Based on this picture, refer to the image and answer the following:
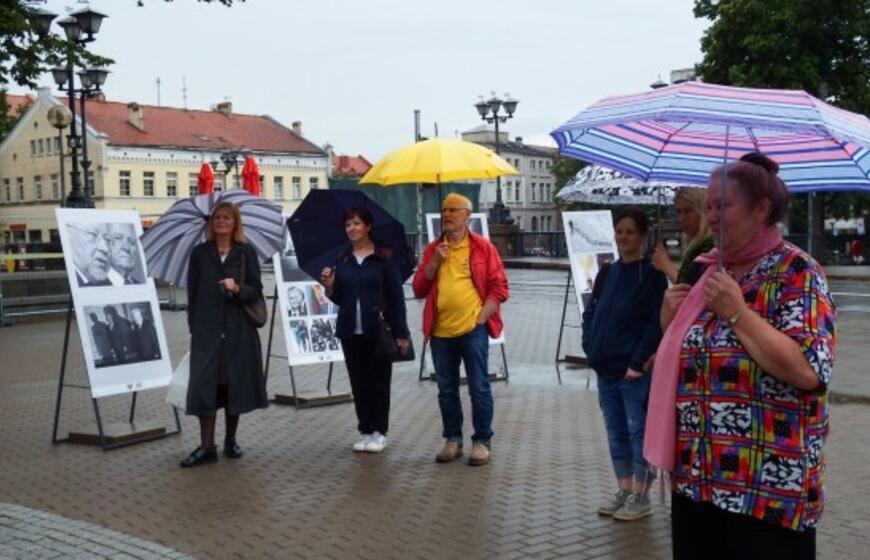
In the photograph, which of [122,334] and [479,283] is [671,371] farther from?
[122,334]

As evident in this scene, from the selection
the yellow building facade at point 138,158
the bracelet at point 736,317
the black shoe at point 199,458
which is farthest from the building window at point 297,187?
the bracelet at point 736,317

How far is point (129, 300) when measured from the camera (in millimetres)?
8422

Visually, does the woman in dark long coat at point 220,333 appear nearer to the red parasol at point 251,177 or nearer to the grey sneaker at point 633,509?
the grey sneaker at point 633,509

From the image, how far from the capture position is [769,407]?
280 centimetres

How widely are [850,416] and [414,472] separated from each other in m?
4.45

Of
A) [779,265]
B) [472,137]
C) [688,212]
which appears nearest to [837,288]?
[688,212]

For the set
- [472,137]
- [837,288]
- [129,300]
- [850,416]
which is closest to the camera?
[129,300]

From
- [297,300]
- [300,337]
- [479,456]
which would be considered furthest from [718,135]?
[297,300]

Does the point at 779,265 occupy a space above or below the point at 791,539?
above

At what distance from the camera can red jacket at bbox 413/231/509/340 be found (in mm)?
7133

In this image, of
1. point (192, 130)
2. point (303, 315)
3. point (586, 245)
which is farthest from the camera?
point (192, 130)

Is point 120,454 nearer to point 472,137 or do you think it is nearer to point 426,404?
point 426,404

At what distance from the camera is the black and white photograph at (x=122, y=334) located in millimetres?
8102

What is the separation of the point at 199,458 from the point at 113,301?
176 cm
